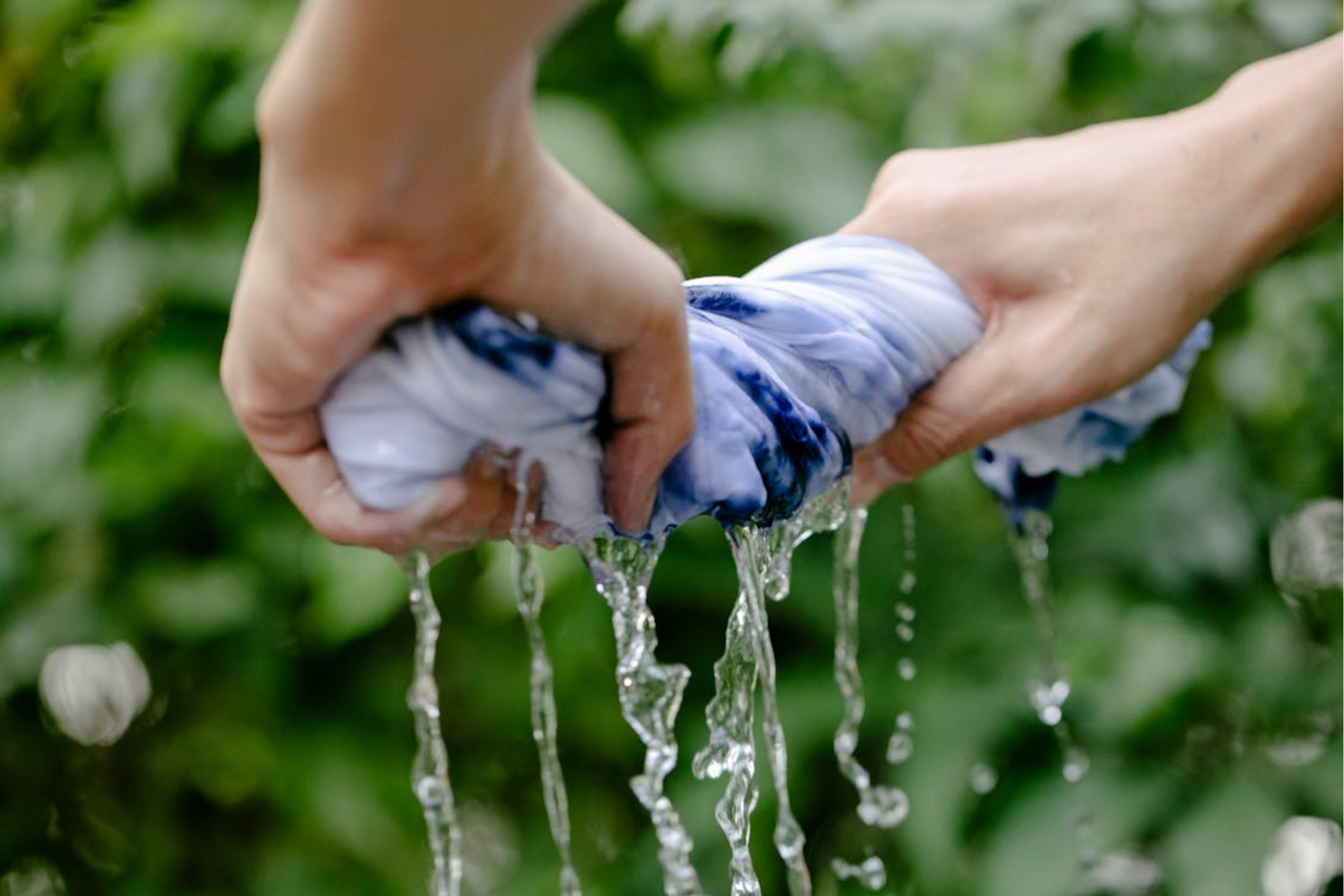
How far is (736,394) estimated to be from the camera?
21.6 inches

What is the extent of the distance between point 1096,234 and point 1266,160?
84 millimetres

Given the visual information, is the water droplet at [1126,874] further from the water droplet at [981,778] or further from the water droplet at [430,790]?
the water droplet at [430,790]

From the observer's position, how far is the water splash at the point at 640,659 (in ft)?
1.91

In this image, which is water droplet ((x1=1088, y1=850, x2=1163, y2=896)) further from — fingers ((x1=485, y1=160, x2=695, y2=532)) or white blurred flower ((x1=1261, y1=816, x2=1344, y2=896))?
fingers ((x1=485, y1=160, x2=695, y2=532))

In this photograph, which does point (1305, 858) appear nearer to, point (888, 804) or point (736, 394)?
point (888, 804)

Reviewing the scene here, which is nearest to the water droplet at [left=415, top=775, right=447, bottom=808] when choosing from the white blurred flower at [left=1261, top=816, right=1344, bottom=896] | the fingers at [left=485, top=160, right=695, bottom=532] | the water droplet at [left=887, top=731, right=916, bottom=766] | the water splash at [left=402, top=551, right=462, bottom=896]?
Result: the water splash at [left=402, top=551, right=462, bottom=896]

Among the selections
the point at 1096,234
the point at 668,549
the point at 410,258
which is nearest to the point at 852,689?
the point at 668,549

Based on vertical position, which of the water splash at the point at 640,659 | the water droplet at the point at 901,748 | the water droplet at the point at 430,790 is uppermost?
the water splash at the point at 640,659

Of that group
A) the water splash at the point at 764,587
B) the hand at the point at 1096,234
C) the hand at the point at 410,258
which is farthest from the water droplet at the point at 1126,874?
the hand at the point at 410,258

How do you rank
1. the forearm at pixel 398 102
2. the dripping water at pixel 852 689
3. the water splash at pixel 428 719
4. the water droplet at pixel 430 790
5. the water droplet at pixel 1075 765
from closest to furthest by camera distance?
the forearm at pixel 398 102 → the water splash at pixel 428 719 → the water droplet at pixel 430 790 → the dripping water at pixel 852 689 → the water droplet at pixel 1075 765

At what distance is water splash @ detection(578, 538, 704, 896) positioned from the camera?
1.91 feet

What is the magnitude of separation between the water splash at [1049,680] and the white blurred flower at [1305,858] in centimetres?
13

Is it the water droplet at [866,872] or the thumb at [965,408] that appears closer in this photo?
the thumb at [965,408]

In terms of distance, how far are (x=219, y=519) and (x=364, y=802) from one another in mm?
224
